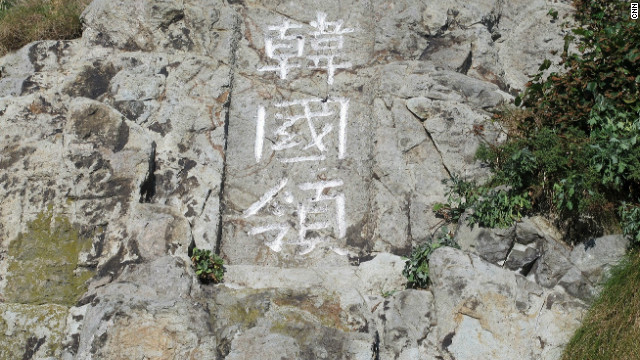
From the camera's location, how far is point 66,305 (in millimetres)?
6688

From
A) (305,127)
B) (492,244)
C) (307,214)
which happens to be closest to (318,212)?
(307,214)

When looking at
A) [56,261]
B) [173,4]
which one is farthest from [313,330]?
[173,4]

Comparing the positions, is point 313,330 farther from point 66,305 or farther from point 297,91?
point 297,91

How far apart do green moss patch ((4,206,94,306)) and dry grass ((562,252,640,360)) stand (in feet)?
15.3

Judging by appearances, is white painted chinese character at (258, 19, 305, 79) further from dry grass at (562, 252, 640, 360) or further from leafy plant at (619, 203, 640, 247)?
dry grass at (562, 252, 640, 360)

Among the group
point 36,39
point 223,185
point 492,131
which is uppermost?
point 36,39

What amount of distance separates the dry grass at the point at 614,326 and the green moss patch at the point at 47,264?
466 cm

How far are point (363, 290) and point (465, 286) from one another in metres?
1.06

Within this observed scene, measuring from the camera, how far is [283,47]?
29.1 feet

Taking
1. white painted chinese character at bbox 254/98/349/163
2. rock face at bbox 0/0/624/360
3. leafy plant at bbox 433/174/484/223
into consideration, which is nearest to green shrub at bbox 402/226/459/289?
rock face at bbox 0/0/624/360

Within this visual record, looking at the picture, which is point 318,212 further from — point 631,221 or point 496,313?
point 631,221

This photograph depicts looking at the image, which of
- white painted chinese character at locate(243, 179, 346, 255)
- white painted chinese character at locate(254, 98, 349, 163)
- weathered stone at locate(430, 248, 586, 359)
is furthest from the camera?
white painted chinese character at locate(254, 98, 349, 163)

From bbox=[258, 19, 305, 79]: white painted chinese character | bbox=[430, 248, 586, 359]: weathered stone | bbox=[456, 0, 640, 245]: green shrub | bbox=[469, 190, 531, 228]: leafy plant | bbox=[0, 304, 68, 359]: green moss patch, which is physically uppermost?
bbox=[258, 19, 305, 79]: white painted chinese character

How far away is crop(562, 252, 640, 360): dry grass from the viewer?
5.99 metres
